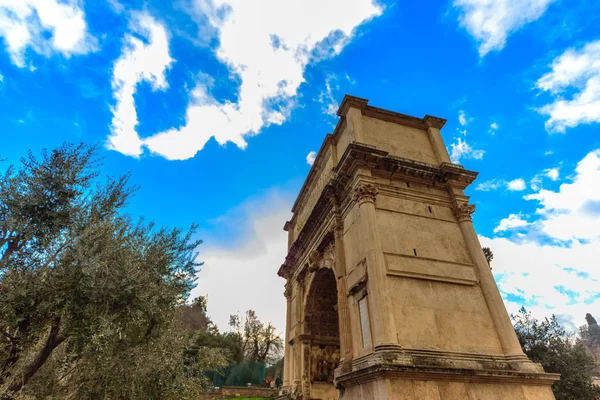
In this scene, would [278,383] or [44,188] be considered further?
[278,383]

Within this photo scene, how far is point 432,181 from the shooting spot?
12055mm

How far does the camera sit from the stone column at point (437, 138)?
13133mm

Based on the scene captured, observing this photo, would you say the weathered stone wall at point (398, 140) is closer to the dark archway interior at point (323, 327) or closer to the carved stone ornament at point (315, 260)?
the carved stone ornament at point (315, 260)

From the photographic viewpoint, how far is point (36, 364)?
6.10m

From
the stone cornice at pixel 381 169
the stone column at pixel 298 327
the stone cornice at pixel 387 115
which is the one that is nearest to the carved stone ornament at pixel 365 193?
the stone cornice at pixel 381 169

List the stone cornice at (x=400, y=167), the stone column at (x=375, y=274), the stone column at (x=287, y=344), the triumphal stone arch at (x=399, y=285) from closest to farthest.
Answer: the triumphal stone arch at (x=399, y=285), the stone column at (x=375, y=274), the stone cornice at (x=400, y=167), the stone column at (x=287, y=344)

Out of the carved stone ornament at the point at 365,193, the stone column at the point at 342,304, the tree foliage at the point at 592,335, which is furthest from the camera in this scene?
the tree foliage at the point at 592,335

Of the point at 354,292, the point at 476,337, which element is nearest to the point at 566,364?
the point at 476,337

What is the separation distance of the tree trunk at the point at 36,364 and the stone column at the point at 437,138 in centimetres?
1284

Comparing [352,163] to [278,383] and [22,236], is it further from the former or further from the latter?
[278,383]

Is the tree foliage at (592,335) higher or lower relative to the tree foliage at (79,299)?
higher

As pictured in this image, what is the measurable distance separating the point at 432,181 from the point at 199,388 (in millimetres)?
10018

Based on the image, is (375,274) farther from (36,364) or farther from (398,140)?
(36,364)

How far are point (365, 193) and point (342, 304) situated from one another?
3.81 meters
